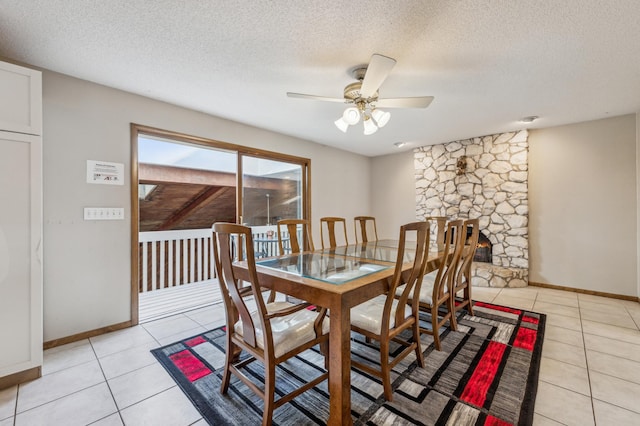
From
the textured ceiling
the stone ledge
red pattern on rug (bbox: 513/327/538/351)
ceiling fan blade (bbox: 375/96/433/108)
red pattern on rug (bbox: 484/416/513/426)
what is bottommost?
red pattern on rug (bbox: 484/416/513/426)

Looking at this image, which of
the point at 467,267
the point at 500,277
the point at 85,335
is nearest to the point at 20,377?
the point at 85,335

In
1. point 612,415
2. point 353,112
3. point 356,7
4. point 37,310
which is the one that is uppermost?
point 356,7

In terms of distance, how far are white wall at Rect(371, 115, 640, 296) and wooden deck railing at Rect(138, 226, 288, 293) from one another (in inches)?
164

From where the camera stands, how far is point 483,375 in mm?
1909

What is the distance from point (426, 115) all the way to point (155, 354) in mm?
3808

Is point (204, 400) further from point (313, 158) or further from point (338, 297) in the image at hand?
point (313, 158)

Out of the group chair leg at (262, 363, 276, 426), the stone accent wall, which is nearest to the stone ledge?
the stone accent wall

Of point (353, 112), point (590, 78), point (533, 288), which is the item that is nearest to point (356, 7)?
point (353, 112)

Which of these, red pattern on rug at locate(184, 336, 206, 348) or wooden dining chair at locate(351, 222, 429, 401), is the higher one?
wooden dining chair at locate(351, 222, 429, 401)

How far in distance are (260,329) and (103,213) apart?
2.12 metres

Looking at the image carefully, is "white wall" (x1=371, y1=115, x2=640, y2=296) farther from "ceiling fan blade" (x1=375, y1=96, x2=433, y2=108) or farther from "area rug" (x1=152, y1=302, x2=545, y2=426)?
"ceiling fan blade" (x1=375, y1=96, x2=433, y2=108)

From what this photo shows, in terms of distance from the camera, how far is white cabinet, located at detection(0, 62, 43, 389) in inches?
71.5

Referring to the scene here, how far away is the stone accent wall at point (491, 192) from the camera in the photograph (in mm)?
4164

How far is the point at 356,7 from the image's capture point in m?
1.59
